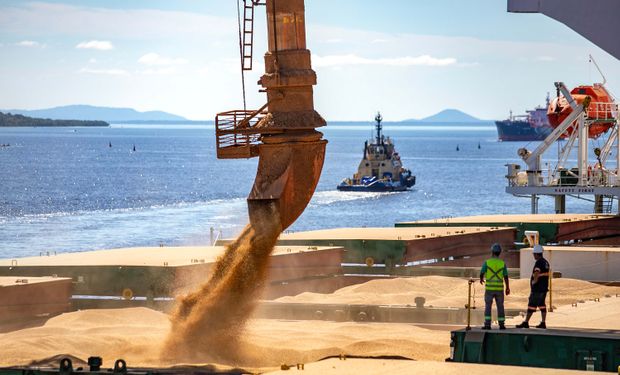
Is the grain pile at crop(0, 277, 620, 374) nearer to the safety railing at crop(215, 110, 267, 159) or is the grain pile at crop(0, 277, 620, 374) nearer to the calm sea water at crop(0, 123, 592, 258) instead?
the safety railing at crop(215, 110, 267, 159)

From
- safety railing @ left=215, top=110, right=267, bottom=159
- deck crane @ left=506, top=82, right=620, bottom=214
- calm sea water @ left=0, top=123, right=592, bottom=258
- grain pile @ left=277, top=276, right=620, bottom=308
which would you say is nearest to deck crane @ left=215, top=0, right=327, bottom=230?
safety railing @ left=215, top=110, right=267, bottom=159

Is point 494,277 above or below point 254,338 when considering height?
above

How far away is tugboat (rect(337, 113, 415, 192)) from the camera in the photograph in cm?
12419

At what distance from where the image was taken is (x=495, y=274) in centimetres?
1873

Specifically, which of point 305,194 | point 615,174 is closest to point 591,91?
point 615,174

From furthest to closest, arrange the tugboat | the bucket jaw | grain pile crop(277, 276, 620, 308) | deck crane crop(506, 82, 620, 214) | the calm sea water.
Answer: the tugboat, the calm sea water, deck crane crop(506, 82, 620, 214), grain pile crop(277, 276, 620, 308), the bucket jaw

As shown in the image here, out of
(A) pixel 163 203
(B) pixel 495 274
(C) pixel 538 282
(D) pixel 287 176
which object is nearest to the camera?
(B) pixel 495 274

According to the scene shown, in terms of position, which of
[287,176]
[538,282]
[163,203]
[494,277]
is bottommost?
[163,203]

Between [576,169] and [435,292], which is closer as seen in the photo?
[435,292]

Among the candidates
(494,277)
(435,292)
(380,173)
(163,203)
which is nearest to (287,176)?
(494,277)

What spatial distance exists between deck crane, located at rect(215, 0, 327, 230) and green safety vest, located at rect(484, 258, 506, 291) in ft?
11.4

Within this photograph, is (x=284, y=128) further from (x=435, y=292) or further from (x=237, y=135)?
(x=435, y=292)

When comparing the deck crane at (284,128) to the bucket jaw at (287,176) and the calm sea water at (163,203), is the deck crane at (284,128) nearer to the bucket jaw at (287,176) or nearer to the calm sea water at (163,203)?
the bucket jaw at (287,176)

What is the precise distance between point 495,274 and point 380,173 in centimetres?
11012
